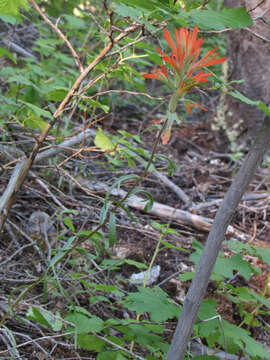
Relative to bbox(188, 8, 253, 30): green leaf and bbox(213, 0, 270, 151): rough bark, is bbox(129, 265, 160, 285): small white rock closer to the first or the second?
bbox(188, 8, 253, 30): green leaf

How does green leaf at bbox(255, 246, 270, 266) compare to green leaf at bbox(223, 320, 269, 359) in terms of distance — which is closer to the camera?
green leaf at bbox(223, 320, 269, 359)

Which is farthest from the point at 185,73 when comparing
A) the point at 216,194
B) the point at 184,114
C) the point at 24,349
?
the point at 184,114

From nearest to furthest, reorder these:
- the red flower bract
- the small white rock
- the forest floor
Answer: the red flower bract → the forest floor → the small white rock

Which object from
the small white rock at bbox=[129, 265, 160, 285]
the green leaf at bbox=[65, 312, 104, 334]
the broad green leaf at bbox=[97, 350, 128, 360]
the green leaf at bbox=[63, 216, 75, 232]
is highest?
the green leaf at bbox=[63, 216, 75, 232]

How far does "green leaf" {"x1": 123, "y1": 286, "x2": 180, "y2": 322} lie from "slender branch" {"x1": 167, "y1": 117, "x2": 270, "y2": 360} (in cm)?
15

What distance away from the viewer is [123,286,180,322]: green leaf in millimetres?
966

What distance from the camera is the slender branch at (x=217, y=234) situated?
0.78 metres

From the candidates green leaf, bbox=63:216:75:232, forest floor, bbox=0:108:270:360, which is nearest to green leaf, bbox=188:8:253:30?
forest floor, bbox=0:108:270:360

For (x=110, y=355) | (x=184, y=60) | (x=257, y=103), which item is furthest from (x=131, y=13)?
(x=110, y=355)

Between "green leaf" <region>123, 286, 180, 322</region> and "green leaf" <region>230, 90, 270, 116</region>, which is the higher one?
"green leaf" <region>230, 90, 270, 116</region>

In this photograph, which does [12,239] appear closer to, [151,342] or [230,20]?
[151,342]

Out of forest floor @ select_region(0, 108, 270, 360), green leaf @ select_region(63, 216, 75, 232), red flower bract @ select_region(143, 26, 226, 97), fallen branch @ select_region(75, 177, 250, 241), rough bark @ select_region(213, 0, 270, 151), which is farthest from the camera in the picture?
rough bark @ select_region(213, 0, 270, 151)

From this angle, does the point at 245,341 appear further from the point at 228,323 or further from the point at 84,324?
the point at 84,324

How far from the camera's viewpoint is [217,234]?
0.79 metres
